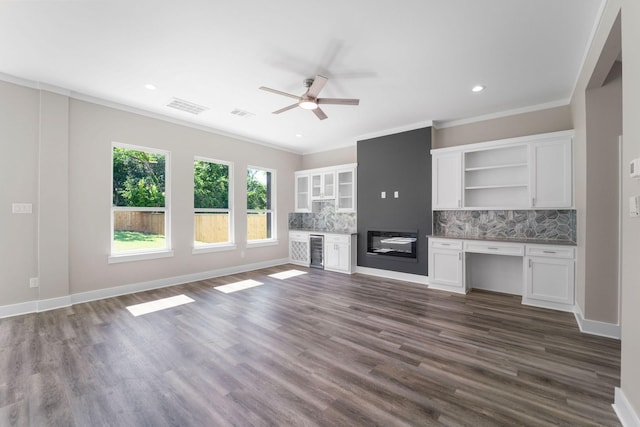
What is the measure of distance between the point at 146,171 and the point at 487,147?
5754mm

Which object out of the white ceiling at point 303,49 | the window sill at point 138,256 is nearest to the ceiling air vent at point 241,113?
the white ceiling at point 303,49

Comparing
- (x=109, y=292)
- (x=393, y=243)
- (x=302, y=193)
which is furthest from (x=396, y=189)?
(x=109, y=292)

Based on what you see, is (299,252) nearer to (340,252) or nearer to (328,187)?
(340,252)

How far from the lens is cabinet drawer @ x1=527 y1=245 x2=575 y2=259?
3541 mm

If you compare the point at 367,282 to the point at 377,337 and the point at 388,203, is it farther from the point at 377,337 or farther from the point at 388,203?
the point at 377,337

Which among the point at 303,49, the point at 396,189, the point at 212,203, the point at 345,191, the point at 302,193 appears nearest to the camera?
the point at 303,49

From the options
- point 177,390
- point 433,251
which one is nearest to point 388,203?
point 433,251

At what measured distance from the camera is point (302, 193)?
7.15 meters

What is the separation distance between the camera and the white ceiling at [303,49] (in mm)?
2281

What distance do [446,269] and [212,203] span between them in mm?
4622

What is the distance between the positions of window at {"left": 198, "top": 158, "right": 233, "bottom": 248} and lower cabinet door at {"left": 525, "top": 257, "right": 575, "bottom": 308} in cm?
534

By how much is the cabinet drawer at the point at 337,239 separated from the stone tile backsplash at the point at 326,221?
274mm

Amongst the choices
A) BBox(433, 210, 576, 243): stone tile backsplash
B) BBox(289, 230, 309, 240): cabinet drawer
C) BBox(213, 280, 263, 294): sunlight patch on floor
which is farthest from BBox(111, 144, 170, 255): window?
BBox(433, 210, 576, 243): stone tile backsplash

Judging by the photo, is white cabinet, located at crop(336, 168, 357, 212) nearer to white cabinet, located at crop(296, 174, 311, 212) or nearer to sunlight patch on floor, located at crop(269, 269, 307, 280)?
white cabinet, located at crop(296, 174, 311, 212)
